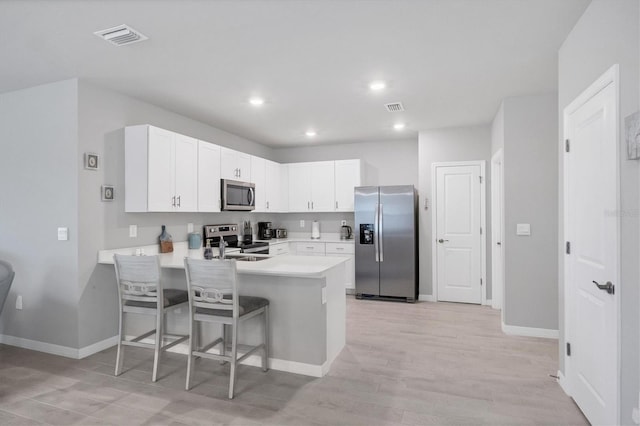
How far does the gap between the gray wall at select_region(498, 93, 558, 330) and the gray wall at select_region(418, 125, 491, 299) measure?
121 centimetres

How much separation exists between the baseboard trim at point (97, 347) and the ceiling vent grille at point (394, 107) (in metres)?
3.79

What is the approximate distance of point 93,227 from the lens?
3.41 meters

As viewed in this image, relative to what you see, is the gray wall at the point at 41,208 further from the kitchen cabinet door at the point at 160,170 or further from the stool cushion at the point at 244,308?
the stool cushion at the point at 244,308

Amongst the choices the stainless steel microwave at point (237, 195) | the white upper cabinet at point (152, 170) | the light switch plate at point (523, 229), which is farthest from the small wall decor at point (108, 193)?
the light switch plate at point (523, 229)

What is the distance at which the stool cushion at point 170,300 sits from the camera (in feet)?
9.66

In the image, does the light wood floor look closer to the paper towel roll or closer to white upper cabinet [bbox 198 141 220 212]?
white upper cabinet [bbox 198 141 220 212]

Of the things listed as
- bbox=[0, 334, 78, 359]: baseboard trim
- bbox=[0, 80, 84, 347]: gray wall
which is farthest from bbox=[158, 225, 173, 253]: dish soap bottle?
bbox=[0, 334, 78, 359]: baseboard trim

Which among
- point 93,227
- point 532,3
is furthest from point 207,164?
point 532,3

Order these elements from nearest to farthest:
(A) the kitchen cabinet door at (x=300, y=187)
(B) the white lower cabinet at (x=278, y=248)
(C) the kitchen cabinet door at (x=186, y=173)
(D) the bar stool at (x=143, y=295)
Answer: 1. (D) the bar stool at (x=143, y=295)
2. (C) the kitchen cabinet door at (x=186, y=173)
3. (B) the white lower cabinet at (x=278, y=248)
4. (A) the kitchen cabinet door at (x=300, y=187)

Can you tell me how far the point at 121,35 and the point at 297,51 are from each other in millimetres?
1214

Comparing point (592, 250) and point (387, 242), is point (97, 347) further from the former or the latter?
point (592, 250)

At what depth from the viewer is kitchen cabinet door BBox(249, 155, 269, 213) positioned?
18.0ft

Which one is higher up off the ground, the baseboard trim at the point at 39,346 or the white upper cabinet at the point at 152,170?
the white upper cabinet at the point at 152,170

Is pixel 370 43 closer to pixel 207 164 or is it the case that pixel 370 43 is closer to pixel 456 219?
pixel 207 164
